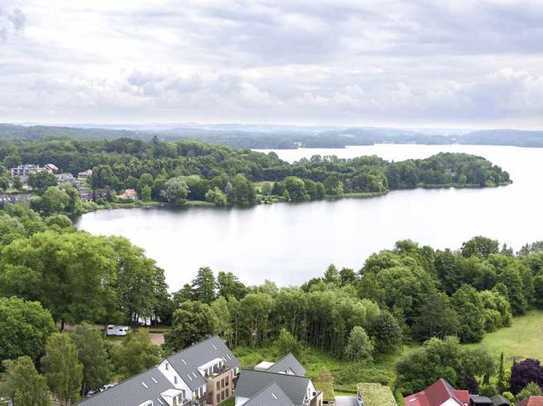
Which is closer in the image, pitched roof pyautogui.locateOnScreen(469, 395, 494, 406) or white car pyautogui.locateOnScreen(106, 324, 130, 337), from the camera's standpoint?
pitched roof pyautogui.locateOnScreen(469, 395, 494, 406)

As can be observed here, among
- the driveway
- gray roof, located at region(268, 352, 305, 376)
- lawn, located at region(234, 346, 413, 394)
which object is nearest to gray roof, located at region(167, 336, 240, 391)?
lawn, located at region(234, 346, 413, 394)

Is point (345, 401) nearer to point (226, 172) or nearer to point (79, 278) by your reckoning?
point (79, 278)

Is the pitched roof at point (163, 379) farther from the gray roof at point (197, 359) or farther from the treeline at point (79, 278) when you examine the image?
the treeline at point (79, 278)

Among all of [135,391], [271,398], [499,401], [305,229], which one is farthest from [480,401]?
[305,229]

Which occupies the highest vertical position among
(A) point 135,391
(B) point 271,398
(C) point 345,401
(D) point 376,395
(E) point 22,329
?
(E) point 22,329

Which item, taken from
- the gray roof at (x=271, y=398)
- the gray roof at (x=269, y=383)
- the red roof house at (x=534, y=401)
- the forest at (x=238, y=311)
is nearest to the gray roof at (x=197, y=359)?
the forest at (x=238, y=311)

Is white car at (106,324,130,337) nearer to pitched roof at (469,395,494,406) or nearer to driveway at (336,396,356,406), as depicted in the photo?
driveway at (336,396,356,406)
